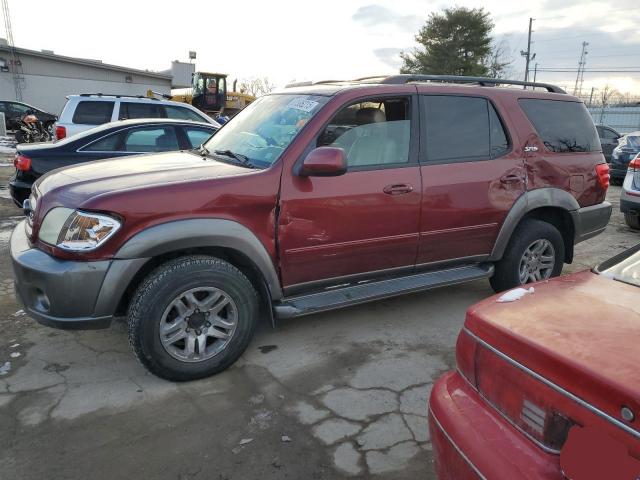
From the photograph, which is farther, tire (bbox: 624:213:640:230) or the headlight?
tire (bbox: 624:213:640:230)

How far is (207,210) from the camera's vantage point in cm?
308

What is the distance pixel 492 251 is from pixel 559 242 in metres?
0.82

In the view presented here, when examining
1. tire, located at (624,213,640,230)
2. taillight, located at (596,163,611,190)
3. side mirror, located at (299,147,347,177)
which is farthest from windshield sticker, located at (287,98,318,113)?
tire, located at (624,213,640,230)

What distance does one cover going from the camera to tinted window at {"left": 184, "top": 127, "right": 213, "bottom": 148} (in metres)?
7.28

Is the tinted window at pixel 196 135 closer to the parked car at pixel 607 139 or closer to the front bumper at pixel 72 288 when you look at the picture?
the front bumper at pixel 72 288

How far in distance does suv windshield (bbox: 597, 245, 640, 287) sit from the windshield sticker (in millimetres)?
2195

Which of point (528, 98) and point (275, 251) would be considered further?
point (528, 98)

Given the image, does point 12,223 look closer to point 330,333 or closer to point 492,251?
point 330,333

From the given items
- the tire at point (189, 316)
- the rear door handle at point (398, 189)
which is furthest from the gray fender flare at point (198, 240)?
the rear door handle at point (398, 189)

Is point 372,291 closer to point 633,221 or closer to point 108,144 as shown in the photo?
point 108,144

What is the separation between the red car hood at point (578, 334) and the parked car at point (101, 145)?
17.9 feet

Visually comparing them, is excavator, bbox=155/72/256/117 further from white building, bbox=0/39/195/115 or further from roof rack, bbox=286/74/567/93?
roof rack, bbox=286/74/567/93

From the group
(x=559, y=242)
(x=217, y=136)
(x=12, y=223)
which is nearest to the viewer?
(x=217, y=136)

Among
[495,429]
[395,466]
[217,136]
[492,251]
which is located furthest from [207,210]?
[492,251]
